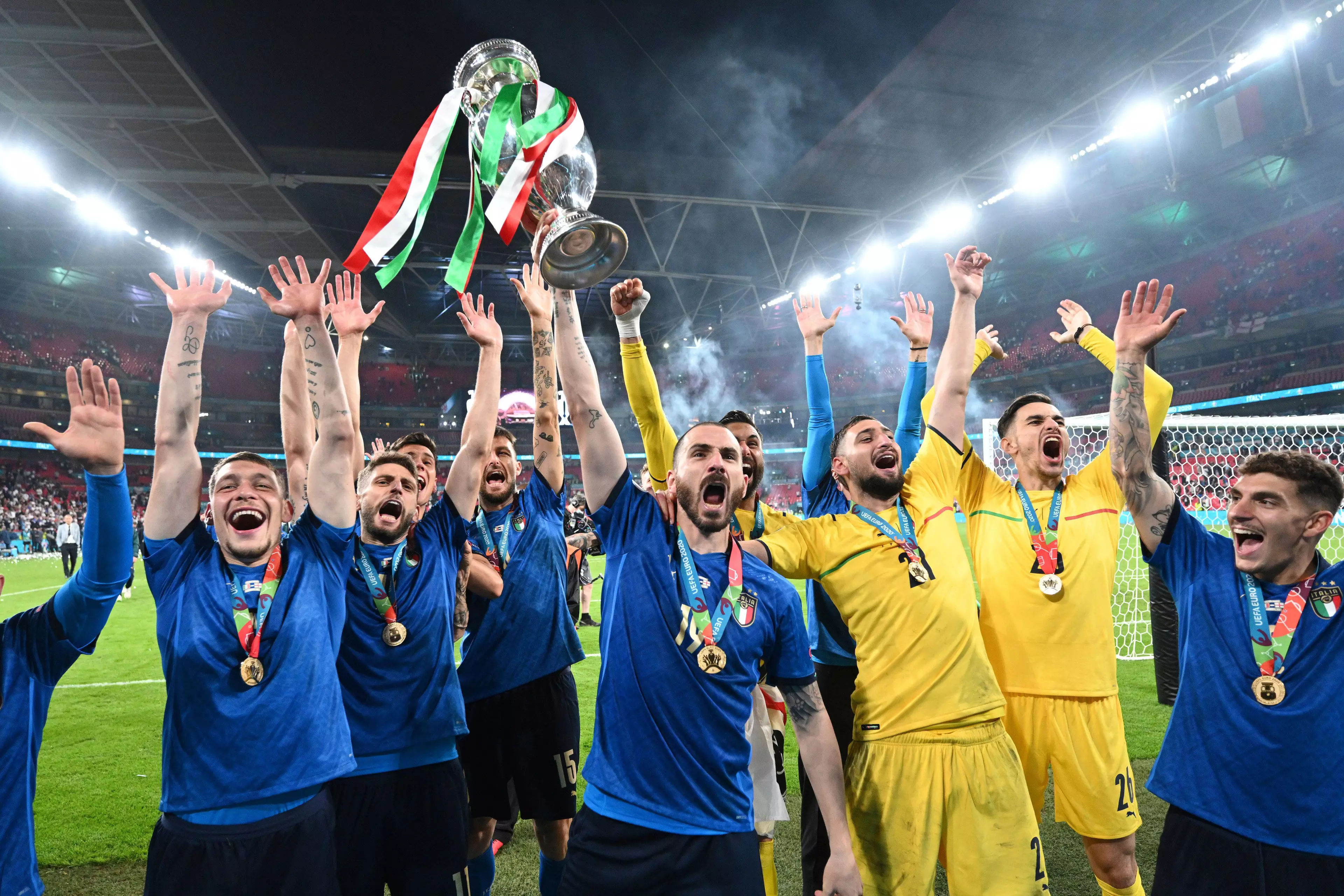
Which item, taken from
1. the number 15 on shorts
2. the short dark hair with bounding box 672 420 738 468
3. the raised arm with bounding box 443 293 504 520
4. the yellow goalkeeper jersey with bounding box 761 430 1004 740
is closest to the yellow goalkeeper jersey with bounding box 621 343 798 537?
the short dark hair with bounding box 672 420 738 468

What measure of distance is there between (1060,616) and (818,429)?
1.37 meters

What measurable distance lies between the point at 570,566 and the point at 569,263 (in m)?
6.84

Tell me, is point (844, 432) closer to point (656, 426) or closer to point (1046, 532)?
point (656, 426)

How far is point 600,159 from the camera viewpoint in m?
15.9

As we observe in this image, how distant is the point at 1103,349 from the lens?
Answer: 387cm

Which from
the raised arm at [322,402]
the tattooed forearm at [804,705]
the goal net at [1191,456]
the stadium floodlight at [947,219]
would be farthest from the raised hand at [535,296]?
the stadium floodlight at [947,219]

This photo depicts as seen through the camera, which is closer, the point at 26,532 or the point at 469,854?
the point at 469,854

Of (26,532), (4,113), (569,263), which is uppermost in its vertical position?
(4,113)

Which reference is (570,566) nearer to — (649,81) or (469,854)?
(469,854)

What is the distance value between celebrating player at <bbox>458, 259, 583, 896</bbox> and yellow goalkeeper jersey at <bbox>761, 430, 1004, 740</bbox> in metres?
1.31

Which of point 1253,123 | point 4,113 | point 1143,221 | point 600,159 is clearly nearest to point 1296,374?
point 1143,221

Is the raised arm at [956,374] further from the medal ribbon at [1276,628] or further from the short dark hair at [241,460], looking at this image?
the short dark hair at [241,460]

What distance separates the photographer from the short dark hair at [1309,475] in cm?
241

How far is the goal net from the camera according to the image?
7.84 metres
